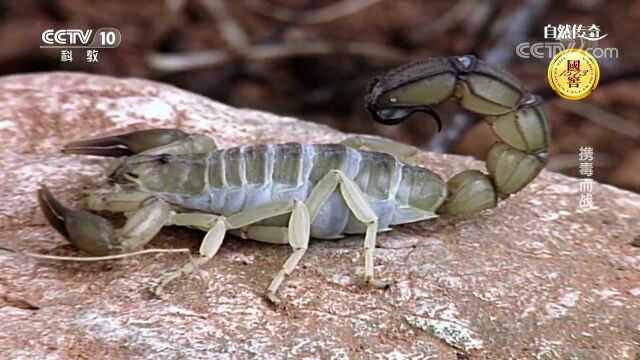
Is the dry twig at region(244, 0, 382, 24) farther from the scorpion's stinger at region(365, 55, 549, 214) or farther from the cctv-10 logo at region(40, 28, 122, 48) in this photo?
the scorpion's stinger at region(365, 55, 549, 214)

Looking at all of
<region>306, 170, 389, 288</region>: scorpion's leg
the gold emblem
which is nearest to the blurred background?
the gold emblem

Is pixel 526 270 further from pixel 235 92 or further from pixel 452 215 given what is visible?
pixel 235 92

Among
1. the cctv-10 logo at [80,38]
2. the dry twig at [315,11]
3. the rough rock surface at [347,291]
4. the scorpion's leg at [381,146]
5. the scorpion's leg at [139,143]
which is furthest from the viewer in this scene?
the dry twig at [315,11]

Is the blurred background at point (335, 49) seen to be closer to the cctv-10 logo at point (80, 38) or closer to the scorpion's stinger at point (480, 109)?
the cctv-10 logo at point (80, 38)

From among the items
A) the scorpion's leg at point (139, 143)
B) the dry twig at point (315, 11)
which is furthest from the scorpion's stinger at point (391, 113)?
the dry twig at point (315, 11)

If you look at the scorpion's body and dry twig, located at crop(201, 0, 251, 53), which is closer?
the scorpion's body

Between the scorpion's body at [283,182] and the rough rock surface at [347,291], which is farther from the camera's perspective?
the scorpion's body at [283,182]

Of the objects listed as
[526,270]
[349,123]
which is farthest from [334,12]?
[526,270]
